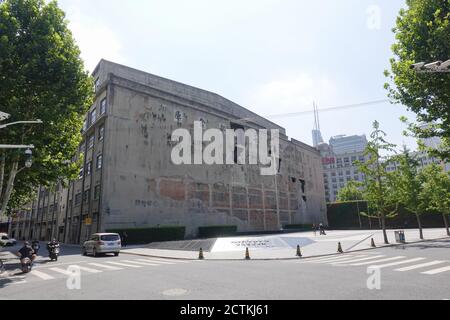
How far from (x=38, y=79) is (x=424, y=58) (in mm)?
22761

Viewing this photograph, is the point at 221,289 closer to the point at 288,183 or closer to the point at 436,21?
the point at 436,21

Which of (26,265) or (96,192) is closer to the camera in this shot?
(26,265)

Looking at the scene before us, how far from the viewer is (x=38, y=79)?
19.0 meters

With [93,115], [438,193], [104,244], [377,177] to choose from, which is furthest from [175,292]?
[93,115]

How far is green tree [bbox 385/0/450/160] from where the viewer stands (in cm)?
1554

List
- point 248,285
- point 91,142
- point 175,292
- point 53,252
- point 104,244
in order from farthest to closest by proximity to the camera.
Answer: point 91,142 → point 104,244 → point 53,252 → point 248,285 → point 175,292

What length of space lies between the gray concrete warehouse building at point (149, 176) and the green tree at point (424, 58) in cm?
2383

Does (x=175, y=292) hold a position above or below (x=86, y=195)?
below

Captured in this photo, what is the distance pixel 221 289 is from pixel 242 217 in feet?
133

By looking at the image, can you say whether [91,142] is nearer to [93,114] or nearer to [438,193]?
[93,114]

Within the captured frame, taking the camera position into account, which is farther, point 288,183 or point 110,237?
point 288,183

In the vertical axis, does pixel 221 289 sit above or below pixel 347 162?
below
